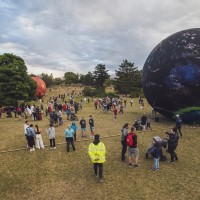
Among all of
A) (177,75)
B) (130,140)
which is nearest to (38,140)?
(130,140)

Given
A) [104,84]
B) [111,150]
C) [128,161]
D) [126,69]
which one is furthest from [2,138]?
[104,84]

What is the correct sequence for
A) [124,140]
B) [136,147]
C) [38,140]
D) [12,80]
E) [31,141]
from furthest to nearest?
1. [12,80]
2. [38,140]
3. [31,141]
4. [124,140]
5. [136,147]

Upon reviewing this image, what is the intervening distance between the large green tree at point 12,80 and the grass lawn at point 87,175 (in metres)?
18.8

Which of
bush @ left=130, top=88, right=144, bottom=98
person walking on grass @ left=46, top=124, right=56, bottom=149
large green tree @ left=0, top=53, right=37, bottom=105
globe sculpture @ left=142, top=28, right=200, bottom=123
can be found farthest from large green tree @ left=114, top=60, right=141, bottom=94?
person walking on grass @ left=46, top=124, right=56, bottom=149

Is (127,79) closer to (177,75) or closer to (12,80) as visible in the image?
(12,80)

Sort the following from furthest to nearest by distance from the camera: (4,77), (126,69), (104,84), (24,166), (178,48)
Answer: (104,84), (126,69), (4,77), (178,48), (24,166)

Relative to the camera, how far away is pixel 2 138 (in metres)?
16.8

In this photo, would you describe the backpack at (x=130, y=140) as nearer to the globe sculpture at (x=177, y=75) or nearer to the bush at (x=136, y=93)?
the globe sculpture at (x=177, y=75)

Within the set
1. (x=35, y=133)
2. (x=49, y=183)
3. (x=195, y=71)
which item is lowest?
(x=49, y=183)

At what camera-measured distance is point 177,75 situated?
685 inches

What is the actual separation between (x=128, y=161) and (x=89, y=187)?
122 inches

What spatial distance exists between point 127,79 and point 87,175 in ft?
154

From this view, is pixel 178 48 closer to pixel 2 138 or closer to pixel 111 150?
pixel 111 150

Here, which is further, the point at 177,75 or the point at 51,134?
the point at 177,75
